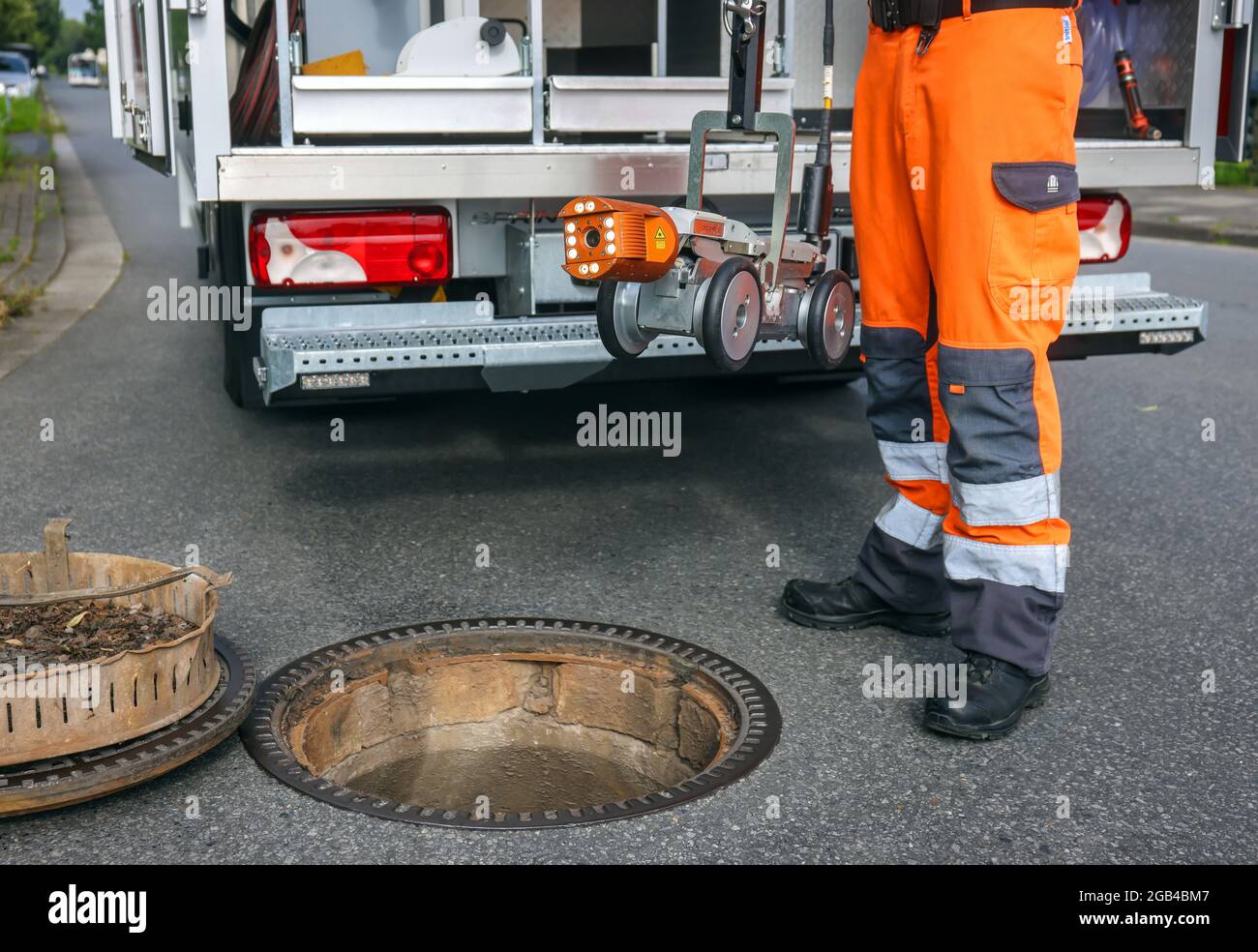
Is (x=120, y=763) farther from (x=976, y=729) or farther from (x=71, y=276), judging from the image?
(x=71, y=276)

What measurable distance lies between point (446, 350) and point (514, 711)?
3.02 ft

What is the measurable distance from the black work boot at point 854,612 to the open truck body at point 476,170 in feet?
2.12

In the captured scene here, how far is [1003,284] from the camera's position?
9.17 ft

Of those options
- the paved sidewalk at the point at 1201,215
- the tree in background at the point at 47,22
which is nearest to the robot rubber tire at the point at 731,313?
the paved sidewalk at the point at 1201,215

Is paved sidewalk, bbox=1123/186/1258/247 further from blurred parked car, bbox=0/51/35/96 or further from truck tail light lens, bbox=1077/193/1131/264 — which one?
blurred parked car, bbox=0/51/35/96

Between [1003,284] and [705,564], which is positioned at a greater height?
[1003,284]

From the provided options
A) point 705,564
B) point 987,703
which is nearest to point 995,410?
point 987,703

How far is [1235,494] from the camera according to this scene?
15.4 ft

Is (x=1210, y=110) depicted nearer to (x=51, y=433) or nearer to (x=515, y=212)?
(x=515, y=212)

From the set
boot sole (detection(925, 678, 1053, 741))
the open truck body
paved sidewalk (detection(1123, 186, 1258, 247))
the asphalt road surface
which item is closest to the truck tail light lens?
the open truck body

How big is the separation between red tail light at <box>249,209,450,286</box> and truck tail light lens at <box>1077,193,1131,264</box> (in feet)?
6.61

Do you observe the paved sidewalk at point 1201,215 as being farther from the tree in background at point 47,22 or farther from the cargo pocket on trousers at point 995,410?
the tree in background at point 47,22

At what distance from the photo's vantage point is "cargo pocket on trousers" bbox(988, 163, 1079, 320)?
2.76 m

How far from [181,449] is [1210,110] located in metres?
3.54
